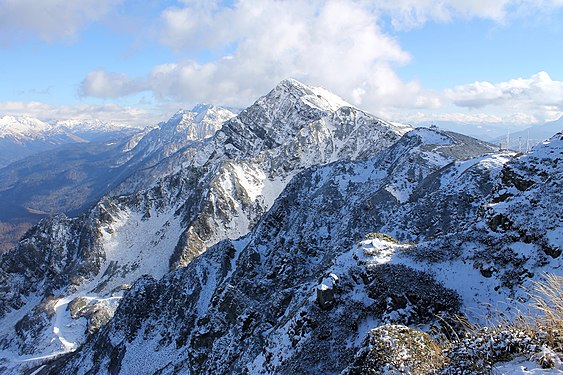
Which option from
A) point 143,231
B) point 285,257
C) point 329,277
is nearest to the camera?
point 329,277

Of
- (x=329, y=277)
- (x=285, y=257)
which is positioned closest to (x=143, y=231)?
→ (x=285, y=257)

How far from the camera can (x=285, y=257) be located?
66.2 metres

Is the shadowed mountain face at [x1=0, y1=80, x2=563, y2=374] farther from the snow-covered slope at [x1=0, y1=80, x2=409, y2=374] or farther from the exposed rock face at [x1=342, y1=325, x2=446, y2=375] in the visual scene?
the exposed rock face at [x1=342, y1=325, x2=446, y2=375]

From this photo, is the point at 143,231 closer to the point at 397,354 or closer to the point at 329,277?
the point at 329,277

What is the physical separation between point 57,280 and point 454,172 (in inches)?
5443

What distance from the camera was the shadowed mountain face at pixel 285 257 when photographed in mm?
21578

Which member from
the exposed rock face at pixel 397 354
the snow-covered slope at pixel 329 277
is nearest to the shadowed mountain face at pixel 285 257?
the snow-covered slope at pixel 329 277

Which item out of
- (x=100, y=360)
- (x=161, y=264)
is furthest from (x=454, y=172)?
(x=161, y=264)

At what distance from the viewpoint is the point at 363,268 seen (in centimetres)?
2420

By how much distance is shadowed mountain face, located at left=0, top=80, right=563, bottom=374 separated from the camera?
21.6 m

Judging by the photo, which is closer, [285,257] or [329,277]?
[329,277]

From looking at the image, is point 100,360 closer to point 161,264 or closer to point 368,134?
point 161,264

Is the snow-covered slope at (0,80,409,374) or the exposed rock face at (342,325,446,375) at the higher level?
the exposed rock face at (342,325,446,375)

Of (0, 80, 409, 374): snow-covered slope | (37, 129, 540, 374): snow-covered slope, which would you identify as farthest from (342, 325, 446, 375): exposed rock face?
(0, 80, 409, 374): snow-covered slope
